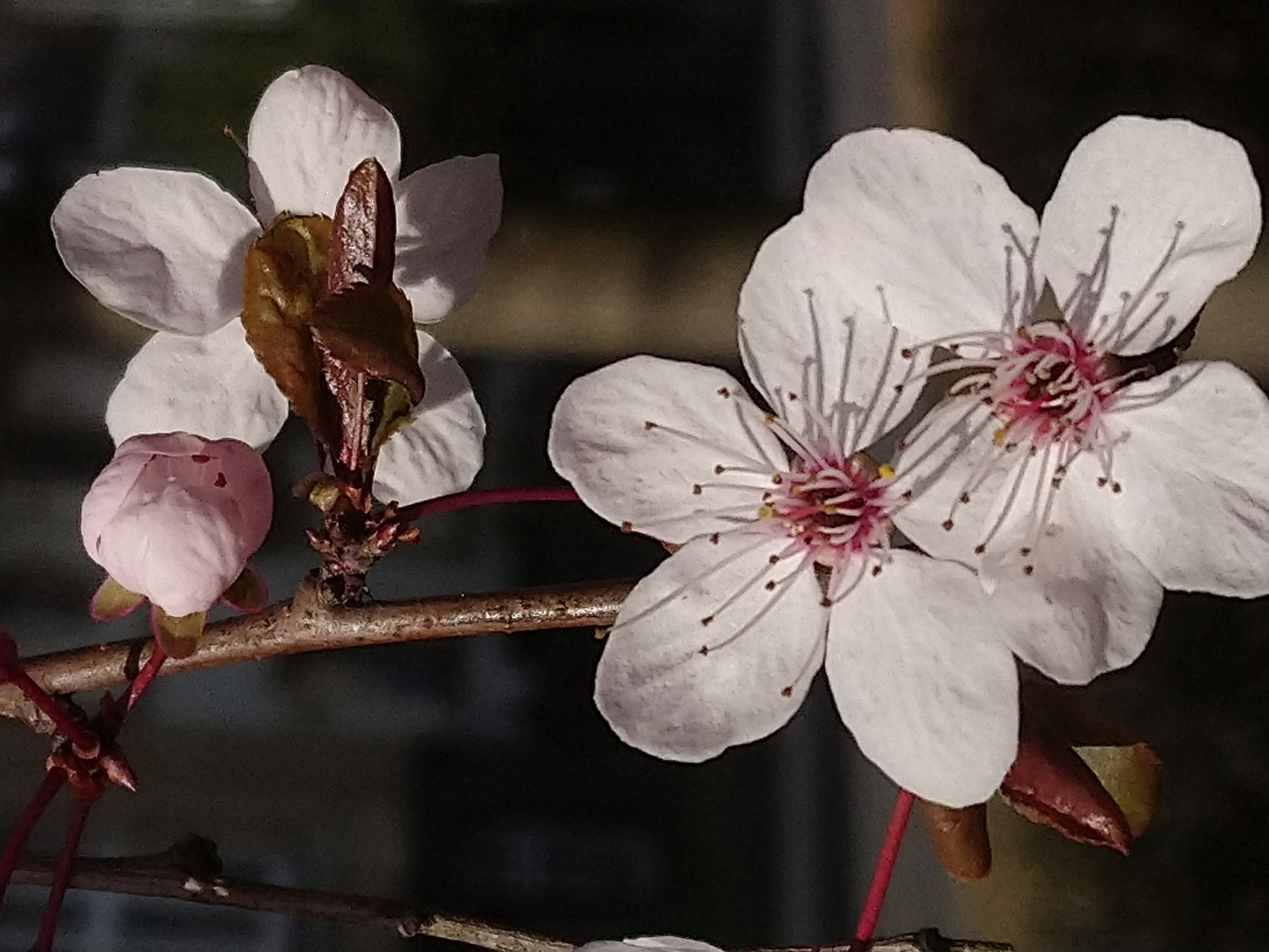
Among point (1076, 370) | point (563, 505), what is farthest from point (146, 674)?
point (563, 505)

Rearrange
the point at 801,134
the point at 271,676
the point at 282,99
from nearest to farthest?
1. the point at 282,99
2. the point at 271,676
3. the point at 801,134

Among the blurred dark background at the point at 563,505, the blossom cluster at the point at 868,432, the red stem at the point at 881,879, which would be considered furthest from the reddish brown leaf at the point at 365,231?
the blurred dark background at the point at 563,505

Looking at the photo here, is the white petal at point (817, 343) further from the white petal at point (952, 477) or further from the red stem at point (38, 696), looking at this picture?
the red stem at point (38, 696)

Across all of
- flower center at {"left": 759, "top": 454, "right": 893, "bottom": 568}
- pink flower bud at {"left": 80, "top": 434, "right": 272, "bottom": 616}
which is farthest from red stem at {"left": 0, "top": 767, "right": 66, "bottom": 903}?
flower center at {"left": 759, "top": 454, "right": 893, "bottom": 568}

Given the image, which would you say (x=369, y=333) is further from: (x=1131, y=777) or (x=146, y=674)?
(x=1131, y=777)

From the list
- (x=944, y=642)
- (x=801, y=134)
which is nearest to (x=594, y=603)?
(x=944, y=642)

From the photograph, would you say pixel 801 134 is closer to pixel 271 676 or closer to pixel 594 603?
pixel 271 676
